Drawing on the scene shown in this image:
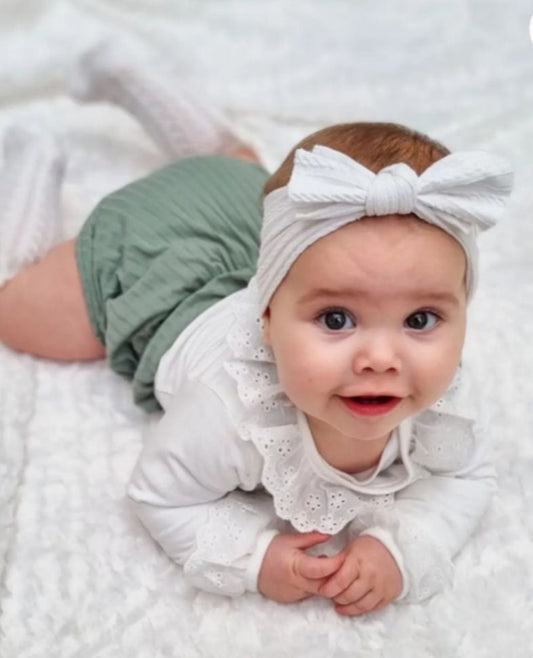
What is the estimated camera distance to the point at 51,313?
1.14 meters

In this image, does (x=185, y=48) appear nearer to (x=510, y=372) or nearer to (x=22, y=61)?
(x=22, y=61)

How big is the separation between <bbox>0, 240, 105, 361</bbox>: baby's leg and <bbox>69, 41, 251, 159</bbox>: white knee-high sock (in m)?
0.30

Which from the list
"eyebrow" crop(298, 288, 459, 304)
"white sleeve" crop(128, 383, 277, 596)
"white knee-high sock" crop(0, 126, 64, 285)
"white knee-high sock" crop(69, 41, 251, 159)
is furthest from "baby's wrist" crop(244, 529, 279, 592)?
"white knee-high sock" crop(69, 41, 251, 159)

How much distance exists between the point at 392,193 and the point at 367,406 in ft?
0.57

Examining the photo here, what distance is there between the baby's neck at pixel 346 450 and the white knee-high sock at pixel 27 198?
527 mm

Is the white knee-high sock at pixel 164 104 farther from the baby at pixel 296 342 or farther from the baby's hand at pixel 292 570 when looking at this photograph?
the baby's hand at pixel 292 570

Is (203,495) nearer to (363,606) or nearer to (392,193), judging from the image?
(363,606)

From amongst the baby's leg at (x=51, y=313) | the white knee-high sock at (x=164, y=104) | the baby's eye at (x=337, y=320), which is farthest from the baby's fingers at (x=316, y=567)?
the white knee-high sock at (x=164, y=104)

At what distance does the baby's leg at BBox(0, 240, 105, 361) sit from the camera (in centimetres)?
114

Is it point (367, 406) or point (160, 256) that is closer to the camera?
point (367, 406)

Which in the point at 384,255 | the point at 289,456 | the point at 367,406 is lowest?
the point at 289,456

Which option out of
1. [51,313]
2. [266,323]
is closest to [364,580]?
[266,323]

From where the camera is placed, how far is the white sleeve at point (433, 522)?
0.92 metres

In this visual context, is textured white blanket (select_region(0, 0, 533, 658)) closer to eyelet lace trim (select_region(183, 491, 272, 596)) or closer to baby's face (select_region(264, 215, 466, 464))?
eyelet lace trim (select_region(183, 491, 272, 596))
